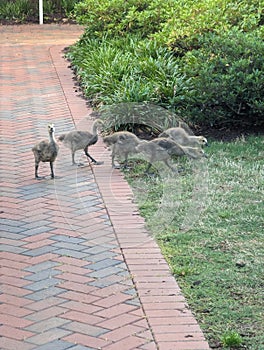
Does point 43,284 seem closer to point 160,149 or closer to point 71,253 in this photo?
point 71,253

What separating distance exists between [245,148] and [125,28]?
518 cm

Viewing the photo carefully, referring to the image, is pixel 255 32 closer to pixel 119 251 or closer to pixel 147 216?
pixel 147 216

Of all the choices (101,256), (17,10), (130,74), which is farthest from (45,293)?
(17,10)

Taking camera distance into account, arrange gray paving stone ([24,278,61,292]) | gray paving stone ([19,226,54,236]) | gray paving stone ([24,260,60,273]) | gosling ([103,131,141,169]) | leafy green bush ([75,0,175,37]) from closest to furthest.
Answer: gray paving stone ([24,278,61,292]) < gray paving stone ([24,260,60,273]) < gray paving stone ([19,226,54,236]) < gosling ([103,131,141,169]) < leafy green bush ([75,0,175,37])

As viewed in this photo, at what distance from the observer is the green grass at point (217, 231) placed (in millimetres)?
5020

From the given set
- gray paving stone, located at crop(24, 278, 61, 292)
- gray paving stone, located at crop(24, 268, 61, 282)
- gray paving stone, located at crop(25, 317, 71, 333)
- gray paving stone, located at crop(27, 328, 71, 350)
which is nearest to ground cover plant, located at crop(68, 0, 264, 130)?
gray paving stone, located at crop(24, 268, 61, 282)

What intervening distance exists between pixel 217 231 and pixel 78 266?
116 centimetres

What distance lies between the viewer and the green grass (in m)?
5.02

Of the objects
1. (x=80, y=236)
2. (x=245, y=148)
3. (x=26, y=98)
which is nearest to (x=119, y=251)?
(x=80, y=236)

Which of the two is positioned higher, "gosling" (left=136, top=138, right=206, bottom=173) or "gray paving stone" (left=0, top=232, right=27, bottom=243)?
"gosling" (left=136, top=138, right=206, bottom=173)

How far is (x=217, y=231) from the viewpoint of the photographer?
21.0 ft

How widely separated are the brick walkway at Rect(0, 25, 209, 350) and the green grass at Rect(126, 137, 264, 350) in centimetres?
12

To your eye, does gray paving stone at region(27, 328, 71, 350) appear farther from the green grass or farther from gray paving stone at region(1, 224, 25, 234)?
gray paving stone at region(1, 224, 25, 234)

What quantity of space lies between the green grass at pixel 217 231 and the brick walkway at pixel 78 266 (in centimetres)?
12
